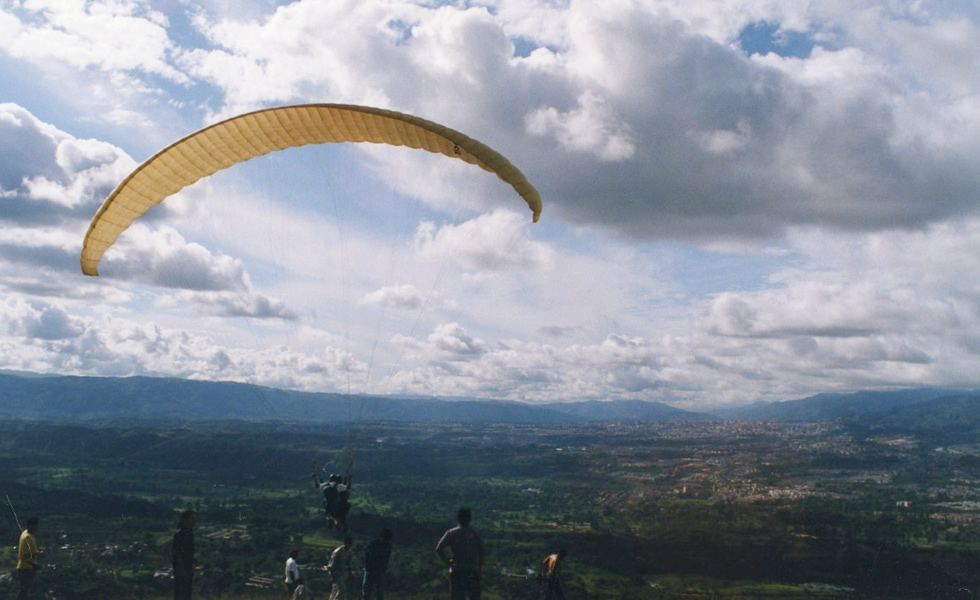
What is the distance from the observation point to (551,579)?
34.1ft

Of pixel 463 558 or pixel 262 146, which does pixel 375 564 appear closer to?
pixel 463 558

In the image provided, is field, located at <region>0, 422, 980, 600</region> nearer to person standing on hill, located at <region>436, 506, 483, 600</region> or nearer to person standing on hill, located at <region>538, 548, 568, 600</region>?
person standing on hill, located at <region>436, 506, 483, 600</region>

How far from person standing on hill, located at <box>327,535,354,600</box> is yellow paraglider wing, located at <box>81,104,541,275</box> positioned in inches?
294

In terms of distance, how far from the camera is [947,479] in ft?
423

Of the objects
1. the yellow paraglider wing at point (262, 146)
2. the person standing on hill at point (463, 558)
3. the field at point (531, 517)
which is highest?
the yellow paraglider wing at point (262, 146)

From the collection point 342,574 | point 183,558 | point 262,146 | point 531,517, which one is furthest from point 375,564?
point 531,517

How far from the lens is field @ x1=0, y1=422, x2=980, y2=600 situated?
47.7 metres

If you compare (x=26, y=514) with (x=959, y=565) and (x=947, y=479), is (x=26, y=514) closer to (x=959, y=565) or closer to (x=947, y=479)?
(x=959, y=565)

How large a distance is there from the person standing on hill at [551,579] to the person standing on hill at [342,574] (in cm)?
310

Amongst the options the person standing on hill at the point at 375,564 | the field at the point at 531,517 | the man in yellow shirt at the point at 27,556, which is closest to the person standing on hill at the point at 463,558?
the person standing on hill at the point at 375,564

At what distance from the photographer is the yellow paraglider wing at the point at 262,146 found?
12828mm

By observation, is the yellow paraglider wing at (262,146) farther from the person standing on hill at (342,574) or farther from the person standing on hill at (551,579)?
the person standing on hill at (342,574)

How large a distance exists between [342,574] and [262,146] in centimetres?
914

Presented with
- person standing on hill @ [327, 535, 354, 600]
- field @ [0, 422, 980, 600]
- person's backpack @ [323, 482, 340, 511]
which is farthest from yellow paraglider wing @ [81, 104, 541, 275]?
person standing on hill @ [327, 535, 354, 600]
